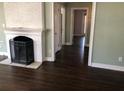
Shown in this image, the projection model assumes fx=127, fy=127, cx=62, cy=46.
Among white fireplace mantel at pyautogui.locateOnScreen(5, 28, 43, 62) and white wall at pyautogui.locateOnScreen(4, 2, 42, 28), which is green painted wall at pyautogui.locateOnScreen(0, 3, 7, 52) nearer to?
white wall at pyautogui.locateOnScreen(4, 2, 42, 28)

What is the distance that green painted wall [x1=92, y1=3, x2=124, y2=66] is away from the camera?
3.41 m

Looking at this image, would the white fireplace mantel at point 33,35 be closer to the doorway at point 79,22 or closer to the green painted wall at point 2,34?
the green painted wall at point 2,34

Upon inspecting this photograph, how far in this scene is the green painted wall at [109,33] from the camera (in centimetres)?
341

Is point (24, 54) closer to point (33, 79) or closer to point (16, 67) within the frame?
point (16, 67)

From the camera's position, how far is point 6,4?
13.3 feet

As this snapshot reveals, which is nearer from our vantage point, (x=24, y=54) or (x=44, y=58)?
(x=24, y=54)

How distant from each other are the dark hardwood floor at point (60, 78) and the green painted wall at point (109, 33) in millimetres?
425

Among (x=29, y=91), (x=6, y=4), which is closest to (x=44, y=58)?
(x=29, y=91)

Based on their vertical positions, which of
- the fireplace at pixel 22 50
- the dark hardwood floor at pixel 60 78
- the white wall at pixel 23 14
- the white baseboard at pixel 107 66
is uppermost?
the white wall at pixel 23 14

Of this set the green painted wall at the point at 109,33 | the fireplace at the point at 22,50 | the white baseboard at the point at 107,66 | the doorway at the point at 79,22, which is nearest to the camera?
the green painted wall at the point at 109,33

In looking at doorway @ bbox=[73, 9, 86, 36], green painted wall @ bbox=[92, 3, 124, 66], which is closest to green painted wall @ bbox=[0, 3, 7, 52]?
green painted wall @ bbox=[92, 3, 124, 66]

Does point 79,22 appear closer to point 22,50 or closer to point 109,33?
point 109,33

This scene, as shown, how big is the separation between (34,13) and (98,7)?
1.92 meters

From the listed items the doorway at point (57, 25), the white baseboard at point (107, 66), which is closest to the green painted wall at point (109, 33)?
the white baseboard at point (107, 66)
